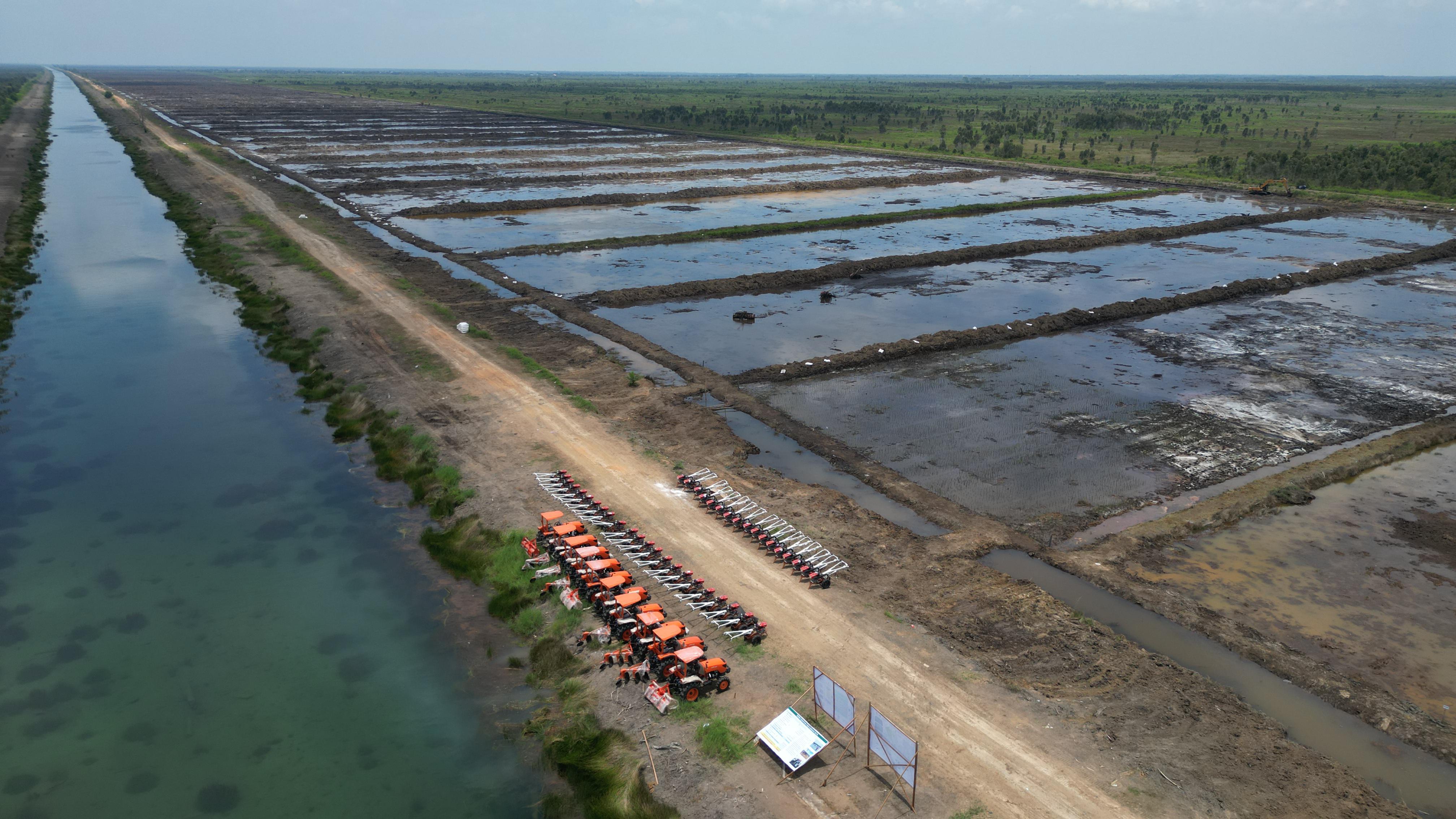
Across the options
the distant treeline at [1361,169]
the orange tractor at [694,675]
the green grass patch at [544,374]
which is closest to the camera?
the orange tractor at [694,675]

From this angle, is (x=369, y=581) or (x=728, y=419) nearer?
(x=369, y=581)

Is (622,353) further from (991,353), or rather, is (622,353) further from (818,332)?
(991,353)

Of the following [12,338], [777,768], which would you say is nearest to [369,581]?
[777,768]

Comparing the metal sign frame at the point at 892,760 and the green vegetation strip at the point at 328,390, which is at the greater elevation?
the green vegetation strip at the point at 328,390

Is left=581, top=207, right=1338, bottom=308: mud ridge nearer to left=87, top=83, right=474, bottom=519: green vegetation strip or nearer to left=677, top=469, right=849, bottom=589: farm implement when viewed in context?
left=87, top=83, right=474, bottom=519: green vegetation strip

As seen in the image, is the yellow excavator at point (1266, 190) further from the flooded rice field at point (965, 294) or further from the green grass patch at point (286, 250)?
the green grass patch at point (286, 250)

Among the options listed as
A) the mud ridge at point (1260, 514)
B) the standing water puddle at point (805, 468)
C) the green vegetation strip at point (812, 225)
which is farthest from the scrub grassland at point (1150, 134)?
the standing water puddle at point (805, 468)

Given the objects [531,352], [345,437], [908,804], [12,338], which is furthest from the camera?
[12,338]

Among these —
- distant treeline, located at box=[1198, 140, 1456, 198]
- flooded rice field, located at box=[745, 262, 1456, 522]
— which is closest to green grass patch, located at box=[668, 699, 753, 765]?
flooded rice field, located at box=[745, 262, 1456, 522]
